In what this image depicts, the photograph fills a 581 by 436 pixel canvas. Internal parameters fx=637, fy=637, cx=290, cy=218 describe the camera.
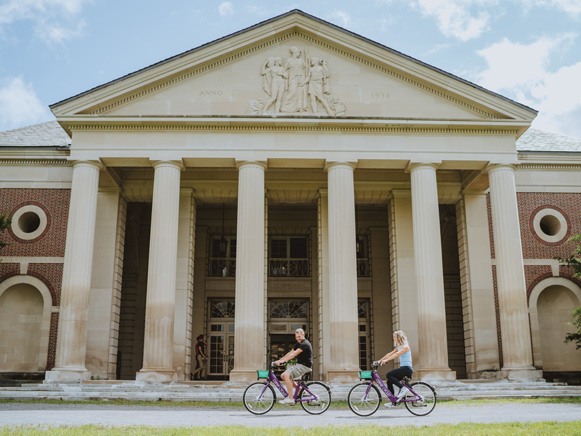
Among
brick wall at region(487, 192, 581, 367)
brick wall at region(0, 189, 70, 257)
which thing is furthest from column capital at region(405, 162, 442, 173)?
brick wall at region(0, 189, 70, 257)

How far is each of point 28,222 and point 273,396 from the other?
18.6 metres

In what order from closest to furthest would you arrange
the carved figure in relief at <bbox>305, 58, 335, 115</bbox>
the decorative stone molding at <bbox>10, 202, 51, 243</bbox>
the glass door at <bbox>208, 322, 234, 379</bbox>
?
the carved figure in relief at <bbox>305, 58, 335, 115</bbox>, the decorative stone molding at <bbox>10, 202, 51, 243</bbox>, the glass door at <bbox>208, 322, 234, 379</bbox>

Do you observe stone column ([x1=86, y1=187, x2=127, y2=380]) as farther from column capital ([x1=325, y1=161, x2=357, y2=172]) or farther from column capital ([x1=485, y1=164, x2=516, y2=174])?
column capital ([x1=485, y1=164, x2=516, y2=174])

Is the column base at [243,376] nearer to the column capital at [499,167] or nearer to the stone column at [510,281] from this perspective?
the stone column at [510,281]

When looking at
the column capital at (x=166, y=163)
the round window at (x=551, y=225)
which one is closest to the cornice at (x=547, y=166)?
the round window at (x=551, y=225)

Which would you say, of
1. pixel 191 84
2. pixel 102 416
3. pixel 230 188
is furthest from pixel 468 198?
pixel 102 416

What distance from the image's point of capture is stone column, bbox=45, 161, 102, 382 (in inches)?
891

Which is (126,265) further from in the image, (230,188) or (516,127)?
(516,127)

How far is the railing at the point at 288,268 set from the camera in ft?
109

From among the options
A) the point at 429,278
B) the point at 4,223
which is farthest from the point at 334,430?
the point at 4,223

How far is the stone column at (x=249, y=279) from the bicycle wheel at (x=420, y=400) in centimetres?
920

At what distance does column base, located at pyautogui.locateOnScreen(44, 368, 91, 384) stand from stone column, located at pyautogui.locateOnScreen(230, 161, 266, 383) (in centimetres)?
533

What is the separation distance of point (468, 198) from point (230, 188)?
10.5 m

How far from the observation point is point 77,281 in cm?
2322
